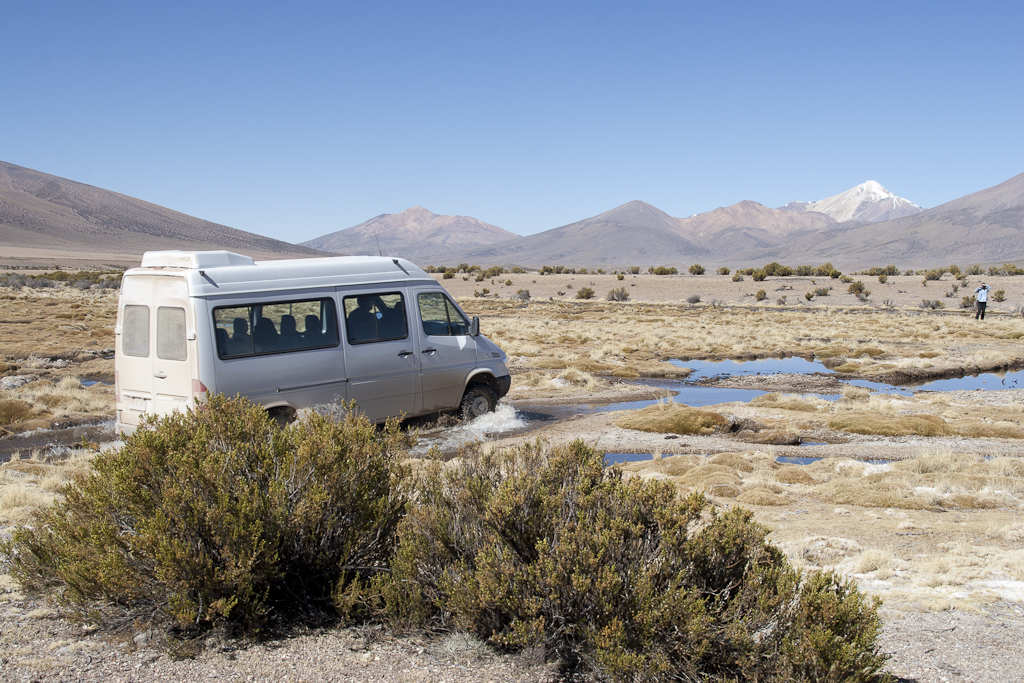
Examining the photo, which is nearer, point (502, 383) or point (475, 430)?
point (475, 430)

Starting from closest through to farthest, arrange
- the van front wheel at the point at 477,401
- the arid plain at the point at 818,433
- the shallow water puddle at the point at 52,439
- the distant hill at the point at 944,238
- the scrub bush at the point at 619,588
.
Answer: the scrub bush at the point at 619,588, the arid plain at the point at 818,433, the shallow water puddle at the point at 52,439, the van front wheel at the point at 477,401, the distant hill at the point at 944,238

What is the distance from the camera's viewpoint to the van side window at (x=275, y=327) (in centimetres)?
762

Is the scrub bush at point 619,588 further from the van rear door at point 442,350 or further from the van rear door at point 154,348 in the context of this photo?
the van rear door at point 442,350

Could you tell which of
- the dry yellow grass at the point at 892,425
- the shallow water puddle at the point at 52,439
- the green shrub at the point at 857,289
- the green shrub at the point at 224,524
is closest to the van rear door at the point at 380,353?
the shallow water puddle at the point at 52,439

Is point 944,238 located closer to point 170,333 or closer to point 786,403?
point 786,403

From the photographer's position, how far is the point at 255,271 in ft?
26.3

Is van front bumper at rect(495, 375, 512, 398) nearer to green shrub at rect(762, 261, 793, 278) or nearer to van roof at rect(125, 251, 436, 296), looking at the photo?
van roof at rect(125, 251, 436, 296)

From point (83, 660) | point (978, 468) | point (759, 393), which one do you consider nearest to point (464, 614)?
point (83, 660)

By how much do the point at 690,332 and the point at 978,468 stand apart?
789 inches

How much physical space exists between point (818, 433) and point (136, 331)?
8.97m

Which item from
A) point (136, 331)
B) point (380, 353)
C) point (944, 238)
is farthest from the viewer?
point (944, 238)

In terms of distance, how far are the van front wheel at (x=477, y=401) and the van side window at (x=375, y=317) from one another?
1.55 m

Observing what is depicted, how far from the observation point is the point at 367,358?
8852 mm

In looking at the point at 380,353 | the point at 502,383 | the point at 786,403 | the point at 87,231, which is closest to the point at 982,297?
the point at 786,403
